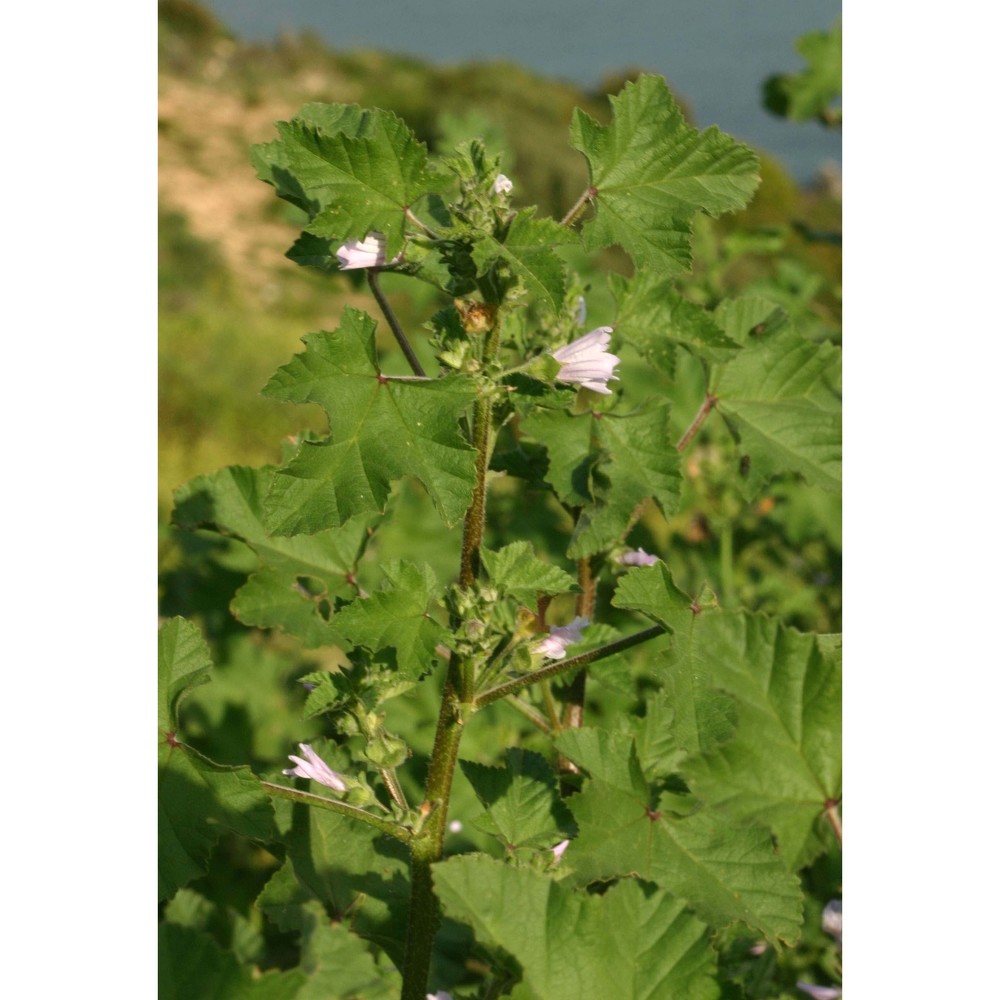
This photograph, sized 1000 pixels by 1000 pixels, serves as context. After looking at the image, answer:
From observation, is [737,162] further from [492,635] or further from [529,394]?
[492,635]

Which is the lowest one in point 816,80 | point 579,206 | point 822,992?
point 822,992

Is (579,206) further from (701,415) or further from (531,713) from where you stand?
(531,713)

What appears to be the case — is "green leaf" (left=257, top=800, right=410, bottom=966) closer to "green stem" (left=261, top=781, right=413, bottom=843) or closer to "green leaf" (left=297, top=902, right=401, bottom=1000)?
"green leaf" (left=297, top=902, right=401, bottom=1000)

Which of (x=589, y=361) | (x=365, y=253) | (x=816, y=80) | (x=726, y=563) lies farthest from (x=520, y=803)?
(x=816, y=80)

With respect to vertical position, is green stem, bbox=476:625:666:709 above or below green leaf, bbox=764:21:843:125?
below

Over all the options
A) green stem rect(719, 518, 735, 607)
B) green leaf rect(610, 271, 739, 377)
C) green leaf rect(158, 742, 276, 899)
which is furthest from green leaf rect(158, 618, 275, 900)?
green stem rect(719, 518, 735, 607)

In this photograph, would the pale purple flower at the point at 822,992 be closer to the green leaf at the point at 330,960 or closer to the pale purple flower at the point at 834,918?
the pale purple flower at the point at 834,918
